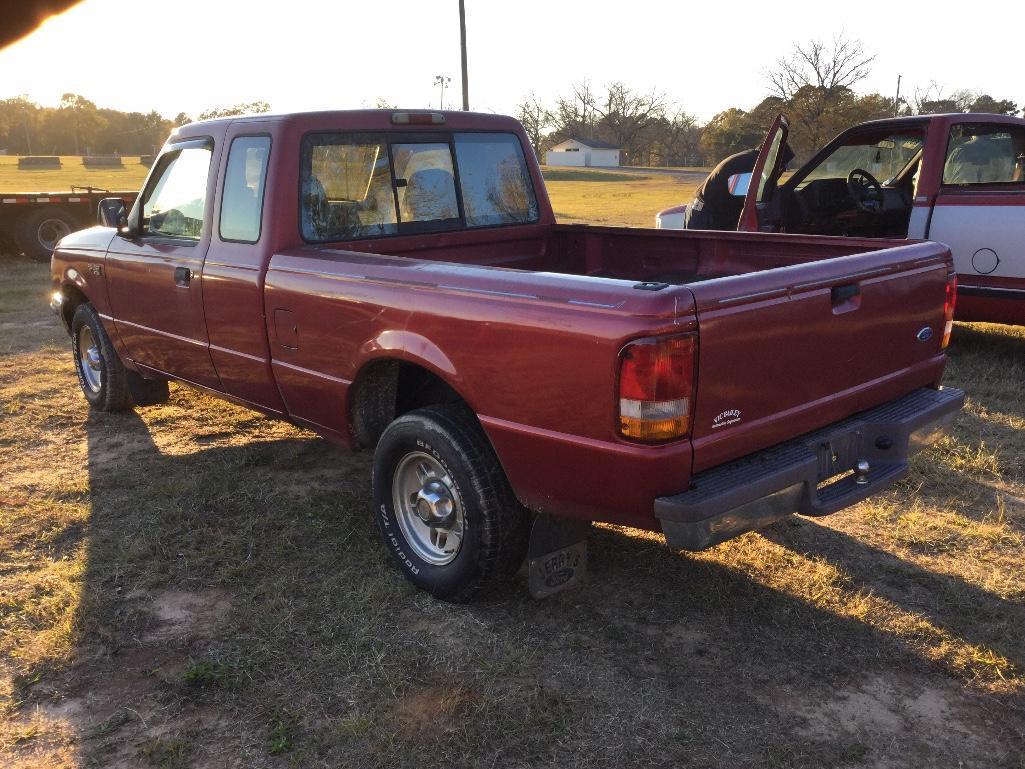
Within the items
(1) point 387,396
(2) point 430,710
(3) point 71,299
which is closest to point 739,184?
(1) point 387,396

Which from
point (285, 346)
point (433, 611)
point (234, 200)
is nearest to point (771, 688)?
point (433, 611)

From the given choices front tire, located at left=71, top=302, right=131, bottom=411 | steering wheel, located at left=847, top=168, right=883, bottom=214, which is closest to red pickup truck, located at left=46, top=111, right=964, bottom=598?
front tire, located at left=71, top=302, right=131, bottom=411

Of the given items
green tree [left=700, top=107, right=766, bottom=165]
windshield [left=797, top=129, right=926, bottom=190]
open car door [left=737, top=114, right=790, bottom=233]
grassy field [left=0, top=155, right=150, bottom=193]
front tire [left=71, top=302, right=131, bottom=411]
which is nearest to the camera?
front tire [left=71, top=302, right=131, bottom=411]

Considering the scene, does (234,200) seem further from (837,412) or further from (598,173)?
(598,173)

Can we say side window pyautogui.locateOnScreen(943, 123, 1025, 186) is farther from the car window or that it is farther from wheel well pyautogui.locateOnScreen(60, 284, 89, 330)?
wheel well pyautogui.locateOnScreen(60, 284, 89, 330)

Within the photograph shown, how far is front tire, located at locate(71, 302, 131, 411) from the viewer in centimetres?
593

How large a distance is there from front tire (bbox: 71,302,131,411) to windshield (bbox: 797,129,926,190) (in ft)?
18.7

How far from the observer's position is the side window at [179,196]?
4.69 m

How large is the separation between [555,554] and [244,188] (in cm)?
239

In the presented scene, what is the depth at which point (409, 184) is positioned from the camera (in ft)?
14.7

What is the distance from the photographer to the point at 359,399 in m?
3.91

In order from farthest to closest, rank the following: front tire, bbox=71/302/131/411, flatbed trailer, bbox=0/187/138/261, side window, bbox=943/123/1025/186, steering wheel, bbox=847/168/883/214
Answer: flatbed trailer, bbox=0/187/138/261 < steering wheel, bbox=847/168/883/214 < side window, bbox=943/123/1025/186 < front tire, bbox=71/302/131/411

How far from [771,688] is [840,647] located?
1.35ft

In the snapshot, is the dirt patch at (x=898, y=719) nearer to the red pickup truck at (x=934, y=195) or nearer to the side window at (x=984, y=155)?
the red pickup truck at (x=934, y=195)
